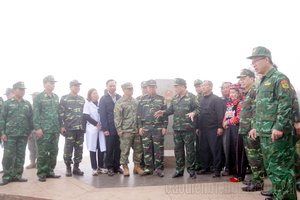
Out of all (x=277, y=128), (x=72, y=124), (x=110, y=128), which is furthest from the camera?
(x=110, y=128)

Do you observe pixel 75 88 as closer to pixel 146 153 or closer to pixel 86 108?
pixel 86 108

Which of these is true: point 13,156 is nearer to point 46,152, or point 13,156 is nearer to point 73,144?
point 46,152

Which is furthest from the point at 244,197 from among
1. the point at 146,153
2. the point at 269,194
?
the point at 146,153

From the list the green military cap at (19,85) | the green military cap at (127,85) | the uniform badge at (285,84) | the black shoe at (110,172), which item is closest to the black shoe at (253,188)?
the uniform badge at (285,84)

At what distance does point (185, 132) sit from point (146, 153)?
958 millimetres

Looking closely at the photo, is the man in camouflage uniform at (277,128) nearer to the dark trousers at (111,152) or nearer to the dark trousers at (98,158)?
the dark trousers at (111,152)

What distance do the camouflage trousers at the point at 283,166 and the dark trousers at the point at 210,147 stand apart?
2.18 metres

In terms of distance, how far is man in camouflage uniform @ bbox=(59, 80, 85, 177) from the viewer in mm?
5664

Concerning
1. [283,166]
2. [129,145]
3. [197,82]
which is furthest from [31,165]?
[283,166]

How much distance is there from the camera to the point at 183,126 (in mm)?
5262

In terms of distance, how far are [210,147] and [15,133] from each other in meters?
3.85

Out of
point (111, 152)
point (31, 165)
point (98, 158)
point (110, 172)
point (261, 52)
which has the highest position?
point (261, 52)

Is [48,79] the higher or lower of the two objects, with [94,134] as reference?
higher

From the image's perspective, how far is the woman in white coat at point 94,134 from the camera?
5918 millimetres
